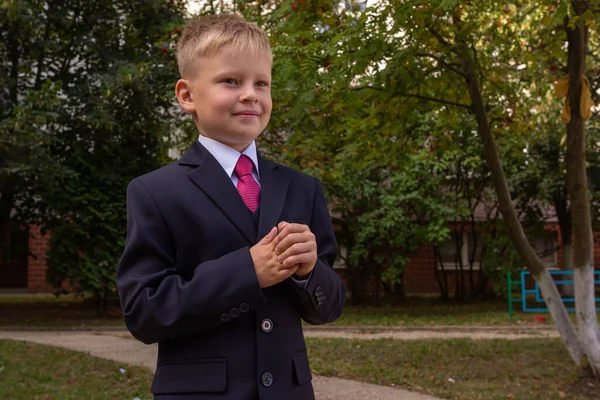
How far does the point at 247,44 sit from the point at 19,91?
13219mm

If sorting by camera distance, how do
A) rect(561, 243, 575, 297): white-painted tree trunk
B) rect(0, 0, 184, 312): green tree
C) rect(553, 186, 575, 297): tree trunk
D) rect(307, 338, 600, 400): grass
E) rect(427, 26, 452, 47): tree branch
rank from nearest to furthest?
rect(427, 26, 452, 47): tree branch → rect(307, 338, 600, 400): grass → rect(0, 0, 184, 312): green tree → rect(561, 243, 575, 297): white-painted tree trunk → rect(553, 186, 575, 297): tree trunk

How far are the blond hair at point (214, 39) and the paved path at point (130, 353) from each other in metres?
5.39

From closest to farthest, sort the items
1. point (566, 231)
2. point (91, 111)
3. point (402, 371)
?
1. point (402, 371)
2. point (91, 111)
3. point (566, 231)

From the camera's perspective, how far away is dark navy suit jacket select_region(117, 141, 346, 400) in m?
1.69

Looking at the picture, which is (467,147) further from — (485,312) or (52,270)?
(52,270)

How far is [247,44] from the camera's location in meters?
1.82

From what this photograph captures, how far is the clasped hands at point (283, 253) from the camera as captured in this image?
1643 mm

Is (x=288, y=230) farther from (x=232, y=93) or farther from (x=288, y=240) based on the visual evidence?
(x=232, y=93)

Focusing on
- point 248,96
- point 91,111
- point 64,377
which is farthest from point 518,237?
point 91,111

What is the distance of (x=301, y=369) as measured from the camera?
1.83 metres

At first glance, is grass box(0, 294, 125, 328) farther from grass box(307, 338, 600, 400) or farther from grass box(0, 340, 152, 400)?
grass box(307, 338, 600, 400)

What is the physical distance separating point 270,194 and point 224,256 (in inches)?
8.9

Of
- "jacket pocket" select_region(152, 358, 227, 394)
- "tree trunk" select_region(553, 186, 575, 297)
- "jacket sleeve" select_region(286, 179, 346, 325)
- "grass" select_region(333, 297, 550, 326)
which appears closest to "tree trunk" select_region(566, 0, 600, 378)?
"jacket sleeve" select_region(286, 179, 346, 325)

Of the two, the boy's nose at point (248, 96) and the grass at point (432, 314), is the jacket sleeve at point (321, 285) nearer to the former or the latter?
the boy's nose at point (248, 96)
